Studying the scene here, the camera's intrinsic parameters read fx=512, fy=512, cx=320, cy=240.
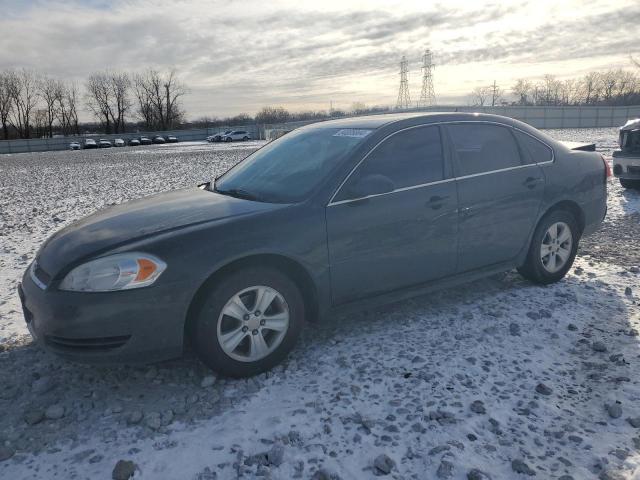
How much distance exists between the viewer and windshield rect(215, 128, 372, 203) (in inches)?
149

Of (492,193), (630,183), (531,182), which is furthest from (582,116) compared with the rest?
(492,193)

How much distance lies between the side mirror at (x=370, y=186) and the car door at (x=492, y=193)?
0.80 m

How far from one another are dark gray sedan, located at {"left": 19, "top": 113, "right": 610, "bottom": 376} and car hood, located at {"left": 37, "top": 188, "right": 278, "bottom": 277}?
0.06ft

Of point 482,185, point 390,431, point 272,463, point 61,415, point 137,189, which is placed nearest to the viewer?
point 272,463

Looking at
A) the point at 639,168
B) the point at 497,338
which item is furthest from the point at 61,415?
the point at 639,168

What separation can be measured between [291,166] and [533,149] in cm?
227

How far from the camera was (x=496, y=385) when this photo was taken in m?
3.19

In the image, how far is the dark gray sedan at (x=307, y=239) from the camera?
305 cm

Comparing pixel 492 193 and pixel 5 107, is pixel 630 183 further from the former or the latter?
pixel 5 107

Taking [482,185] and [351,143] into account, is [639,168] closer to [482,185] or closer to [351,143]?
[482,185]

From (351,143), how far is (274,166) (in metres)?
0.74

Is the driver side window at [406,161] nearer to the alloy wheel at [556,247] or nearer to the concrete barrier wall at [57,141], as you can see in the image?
the alloy wheel at [556,247]

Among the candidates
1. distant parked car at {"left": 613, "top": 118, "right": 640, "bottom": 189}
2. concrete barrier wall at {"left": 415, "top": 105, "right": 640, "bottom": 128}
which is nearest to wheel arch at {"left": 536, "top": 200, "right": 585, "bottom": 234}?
distant parked car at {"left": 613, "top": 118, "right": 640, "bottom": 189}

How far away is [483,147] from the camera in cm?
441
